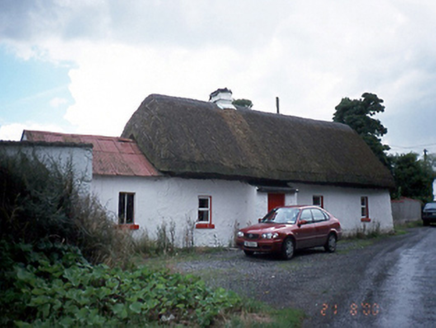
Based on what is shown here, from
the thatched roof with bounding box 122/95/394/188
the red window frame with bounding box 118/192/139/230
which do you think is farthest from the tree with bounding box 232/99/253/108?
the red window frame with bounding box 118/192/139/230

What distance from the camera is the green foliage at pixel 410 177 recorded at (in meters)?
33.8

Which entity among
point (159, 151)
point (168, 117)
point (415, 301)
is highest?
point (168, 117)

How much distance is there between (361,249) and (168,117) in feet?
28.7

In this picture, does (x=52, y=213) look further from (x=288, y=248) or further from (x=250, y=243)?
(x=288, y=248)

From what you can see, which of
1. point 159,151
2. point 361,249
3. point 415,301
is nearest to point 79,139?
point 159,151

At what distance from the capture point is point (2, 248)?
6.49 m

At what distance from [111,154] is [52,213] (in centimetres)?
775

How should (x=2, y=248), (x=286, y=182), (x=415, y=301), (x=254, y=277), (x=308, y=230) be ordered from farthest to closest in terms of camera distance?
(x=286, y=182), (x=308, y=230), (x=254, y=277), (x=415, y=301), (x=2, y=248)

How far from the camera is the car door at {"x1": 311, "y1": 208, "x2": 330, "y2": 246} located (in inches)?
527

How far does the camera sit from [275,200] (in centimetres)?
1742

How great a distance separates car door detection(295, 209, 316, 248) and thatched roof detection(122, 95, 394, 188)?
3.54 m

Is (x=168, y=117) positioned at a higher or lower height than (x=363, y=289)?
higher

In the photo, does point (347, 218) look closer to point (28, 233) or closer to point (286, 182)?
point (286, 182)
